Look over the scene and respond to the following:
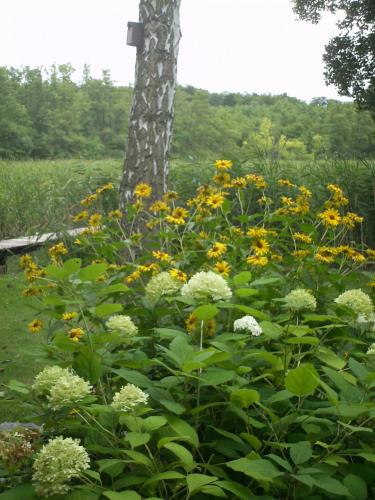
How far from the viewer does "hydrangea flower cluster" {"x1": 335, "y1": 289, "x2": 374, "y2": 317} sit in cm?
161

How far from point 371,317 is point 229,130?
33.7 meters

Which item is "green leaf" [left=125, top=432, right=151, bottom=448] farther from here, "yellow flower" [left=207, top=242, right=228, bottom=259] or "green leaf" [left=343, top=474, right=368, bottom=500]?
"yellow flower" [left=207, top=242, right=228, bottom=259]

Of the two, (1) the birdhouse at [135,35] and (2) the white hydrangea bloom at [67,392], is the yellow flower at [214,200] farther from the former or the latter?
(1) the birdhouse at [135,35]

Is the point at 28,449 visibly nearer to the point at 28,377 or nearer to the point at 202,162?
the point at 28,377

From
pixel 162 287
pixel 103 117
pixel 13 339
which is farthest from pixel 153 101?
pixel 103 117

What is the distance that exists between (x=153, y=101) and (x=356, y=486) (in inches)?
176

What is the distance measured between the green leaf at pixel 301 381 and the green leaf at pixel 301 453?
0.09 m

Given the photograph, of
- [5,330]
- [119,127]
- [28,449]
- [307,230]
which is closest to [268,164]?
[5,330]

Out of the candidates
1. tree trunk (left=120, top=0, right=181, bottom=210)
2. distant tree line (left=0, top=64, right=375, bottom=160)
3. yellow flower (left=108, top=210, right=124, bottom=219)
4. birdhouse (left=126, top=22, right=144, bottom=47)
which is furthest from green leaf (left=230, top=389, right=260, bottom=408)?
distant tree line (left=0, top=64, right=375, bottom=160)

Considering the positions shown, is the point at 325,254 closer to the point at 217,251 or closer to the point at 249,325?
the point at 217,251

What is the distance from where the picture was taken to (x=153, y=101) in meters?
5.27

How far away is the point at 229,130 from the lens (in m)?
34.6

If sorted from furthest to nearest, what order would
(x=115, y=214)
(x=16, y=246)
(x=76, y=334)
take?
(x=16, y=246), (x=115, y=214), (x=76, y=334)

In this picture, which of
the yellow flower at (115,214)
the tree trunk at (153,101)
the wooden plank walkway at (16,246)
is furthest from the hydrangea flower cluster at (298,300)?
the wooden plank walkway at (16,246)
